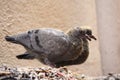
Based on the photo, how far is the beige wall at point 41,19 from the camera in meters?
1.20

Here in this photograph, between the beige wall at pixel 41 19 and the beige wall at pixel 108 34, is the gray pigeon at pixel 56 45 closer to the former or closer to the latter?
the beige wall at pixel 41 19

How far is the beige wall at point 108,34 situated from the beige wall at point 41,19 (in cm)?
17

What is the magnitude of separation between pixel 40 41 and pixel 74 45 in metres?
0.09

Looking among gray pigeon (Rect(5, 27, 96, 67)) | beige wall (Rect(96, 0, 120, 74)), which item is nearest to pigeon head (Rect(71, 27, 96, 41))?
gray pigeon (Rect(5, 27, 96, 67))

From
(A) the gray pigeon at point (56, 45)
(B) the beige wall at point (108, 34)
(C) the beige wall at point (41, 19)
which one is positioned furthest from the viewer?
(B) the beige wall at point (108, 34)

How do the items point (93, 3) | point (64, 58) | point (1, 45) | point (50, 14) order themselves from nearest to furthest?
1. point (64, 58)
2. point (1, 45)
3. point (50, 14)
4. point (93, 3)

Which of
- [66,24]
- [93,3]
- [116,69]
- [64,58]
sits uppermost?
[93,3]

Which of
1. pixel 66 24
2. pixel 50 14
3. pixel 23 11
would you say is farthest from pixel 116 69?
pixel 23 11

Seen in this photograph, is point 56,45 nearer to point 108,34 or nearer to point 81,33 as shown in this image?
point 81,33

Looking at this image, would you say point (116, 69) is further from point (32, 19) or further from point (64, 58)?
point (64, 58)

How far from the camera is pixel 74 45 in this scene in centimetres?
81

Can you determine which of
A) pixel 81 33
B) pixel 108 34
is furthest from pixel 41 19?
pixel 108 34

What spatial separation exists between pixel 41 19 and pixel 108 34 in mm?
779

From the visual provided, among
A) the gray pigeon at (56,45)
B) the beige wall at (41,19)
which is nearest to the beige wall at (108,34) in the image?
the beige wall at (41,19)
